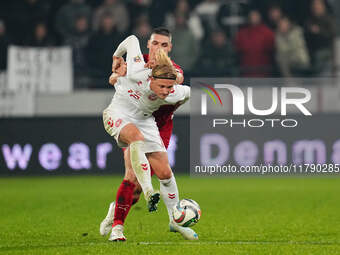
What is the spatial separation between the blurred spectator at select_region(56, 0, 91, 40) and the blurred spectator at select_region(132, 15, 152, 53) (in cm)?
136

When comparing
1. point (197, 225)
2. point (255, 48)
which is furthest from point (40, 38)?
point (197, 225)

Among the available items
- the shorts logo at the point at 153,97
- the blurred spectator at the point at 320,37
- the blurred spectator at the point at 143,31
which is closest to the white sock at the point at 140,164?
the shorts logo at the point at 153,97

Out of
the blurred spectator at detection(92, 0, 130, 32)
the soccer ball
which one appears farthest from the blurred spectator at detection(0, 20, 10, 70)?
the soccer ball

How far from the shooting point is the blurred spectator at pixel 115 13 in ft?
56.6

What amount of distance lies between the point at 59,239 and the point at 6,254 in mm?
1150

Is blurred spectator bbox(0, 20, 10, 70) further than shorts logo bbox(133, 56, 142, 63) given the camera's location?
Yes

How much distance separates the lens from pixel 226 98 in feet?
53.4

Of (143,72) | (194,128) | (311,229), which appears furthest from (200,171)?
(143,72)

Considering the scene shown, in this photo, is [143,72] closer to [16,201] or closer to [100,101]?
[16,201]

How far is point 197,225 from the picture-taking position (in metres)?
9.10

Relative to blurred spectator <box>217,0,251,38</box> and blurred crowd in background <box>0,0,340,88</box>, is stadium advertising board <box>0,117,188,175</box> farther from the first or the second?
blurred spectator <box>217,0,251,38</box>

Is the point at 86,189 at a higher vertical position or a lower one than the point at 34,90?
lower

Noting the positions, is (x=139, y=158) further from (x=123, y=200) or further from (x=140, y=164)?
(x=123, y=200)

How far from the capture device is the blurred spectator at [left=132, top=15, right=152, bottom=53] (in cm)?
1634
